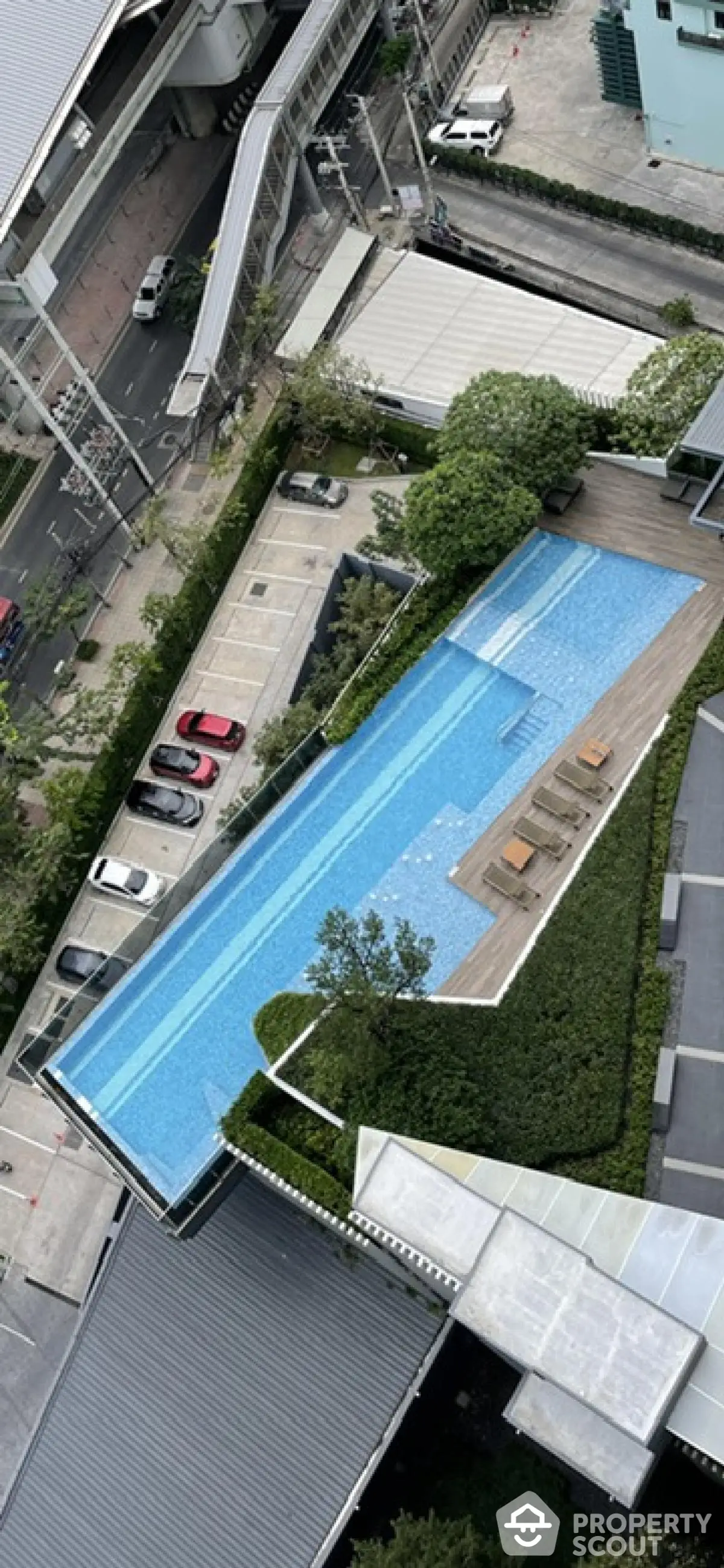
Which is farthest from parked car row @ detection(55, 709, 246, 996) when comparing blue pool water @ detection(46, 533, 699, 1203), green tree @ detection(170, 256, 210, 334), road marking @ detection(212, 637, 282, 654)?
green tree @ detection(170, 256, 210, 334)

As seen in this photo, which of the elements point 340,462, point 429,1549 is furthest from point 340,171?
point 429,1549

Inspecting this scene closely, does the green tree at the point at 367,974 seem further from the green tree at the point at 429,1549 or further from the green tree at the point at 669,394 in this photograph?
the green tree at the point at 669,394

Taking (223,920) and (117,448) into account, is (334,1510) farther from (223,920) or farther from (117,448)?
(117,448)

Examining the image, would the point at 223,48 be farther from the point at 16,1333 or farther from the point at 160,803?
the point at 16,1333

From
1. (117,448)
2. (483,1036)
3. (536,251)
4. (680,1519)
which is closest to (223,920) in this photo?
(483,1036)

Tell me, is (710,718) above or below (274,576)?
below
